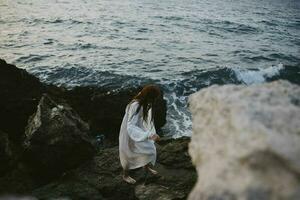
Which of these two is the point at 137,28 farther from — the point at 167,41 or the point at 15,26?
the point at 15,26

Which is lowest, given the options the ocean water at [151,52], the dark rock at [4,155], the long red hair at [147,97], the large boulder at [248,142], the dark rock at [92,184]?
the ocean water at [151,52]

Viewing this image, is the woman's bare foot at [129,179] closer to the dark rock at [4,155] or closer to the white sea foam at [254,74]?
the dark rock at [4,155]

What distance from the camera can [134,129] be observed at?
6.27 meters

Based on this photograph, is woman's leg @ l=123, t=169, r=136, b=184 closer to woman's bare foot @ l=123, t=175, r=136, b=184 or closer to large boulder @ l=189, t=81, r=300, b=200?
woman's bare foot @ l=123, t=175, r=136, b=184

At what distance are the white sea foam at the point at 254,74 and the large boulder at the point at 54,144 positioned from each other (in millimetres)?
12496

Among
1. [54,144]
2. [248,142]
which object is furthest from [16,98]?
[248,142]

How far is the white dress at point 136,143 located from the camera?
20.6 feet

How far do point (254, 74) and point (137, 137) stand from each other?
1382 centimetres

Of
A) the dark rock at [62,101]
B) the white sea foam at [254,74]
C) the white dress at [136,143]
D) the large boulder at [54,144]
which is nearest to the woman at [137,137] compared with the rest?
the white dress at [136,143]

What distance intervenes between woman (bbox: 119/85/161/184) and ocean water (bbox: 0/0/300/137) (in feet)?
14.9

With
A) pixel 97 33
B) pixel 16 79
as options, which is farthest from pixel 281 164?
pixel 97 33

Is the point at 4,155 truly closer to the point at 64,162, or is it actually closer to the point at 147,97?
the point at 64,162

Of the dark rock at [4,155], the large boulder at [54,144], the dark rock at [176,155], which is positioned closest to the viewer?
the dark rock at [4,155]

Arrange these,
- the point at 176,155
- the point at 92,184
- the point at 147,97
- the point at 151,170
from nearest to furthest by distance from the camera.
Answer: the point at 147,97
the point at 92,184
the point at 151,170
the point at 176,155
